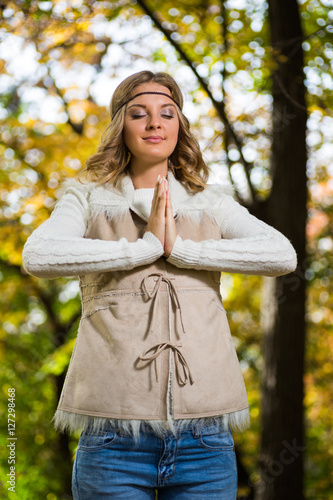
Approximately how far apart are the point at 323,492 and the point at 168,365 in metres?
5.08

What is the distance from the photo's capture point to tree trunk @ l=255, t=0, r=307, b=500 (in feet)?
12.1

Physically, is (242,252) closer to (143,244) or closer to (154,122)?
(143,244)

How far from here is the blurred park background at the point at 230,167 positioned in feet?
12.1

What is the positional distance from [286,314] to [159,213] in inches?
94.7

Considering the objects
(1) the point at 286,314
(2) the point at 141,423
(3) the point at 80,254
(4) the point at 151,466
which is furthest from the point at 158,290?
(1) the point at 286,314

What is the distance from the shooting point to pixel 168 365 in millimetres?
1484

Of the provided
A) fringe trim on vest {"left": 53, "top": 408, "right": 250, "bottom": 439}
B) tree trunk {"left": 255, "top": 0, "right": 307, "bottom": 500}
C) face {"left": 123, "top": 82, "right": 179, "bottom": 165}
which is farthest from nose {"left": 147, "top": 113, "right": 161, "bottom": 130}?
tree trunk {"left": 255, "top": 0, "right": 307, "bottom": 500}

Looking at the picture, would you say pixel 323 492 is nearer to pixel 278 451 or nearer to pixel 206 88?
pixel 278 451

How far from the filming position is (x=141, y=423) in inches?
57.2

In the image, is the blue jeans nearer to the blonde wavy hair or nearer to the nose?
the blonde wavy hair

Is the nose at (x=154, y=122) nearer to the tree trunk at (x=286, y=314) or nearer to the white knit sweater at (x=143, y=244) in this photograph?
the white knit sweater at (x=143, y=244)

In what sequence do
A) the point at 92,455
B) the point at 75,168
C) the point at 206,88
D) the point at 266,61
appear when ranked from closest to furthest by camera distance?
the point at 92,455 → the point at 266,61 → the point at 206,88 → the point at 75,168

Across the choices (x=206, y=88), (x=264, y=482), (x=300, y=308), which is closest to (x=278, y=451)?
(x=264, y=482)

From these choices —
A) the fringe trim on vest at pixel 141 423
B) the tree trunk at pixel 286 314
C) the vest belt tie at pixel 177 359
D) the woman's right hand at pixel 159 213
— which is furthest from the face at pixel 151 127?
the tree trunk at pixel 286 314
